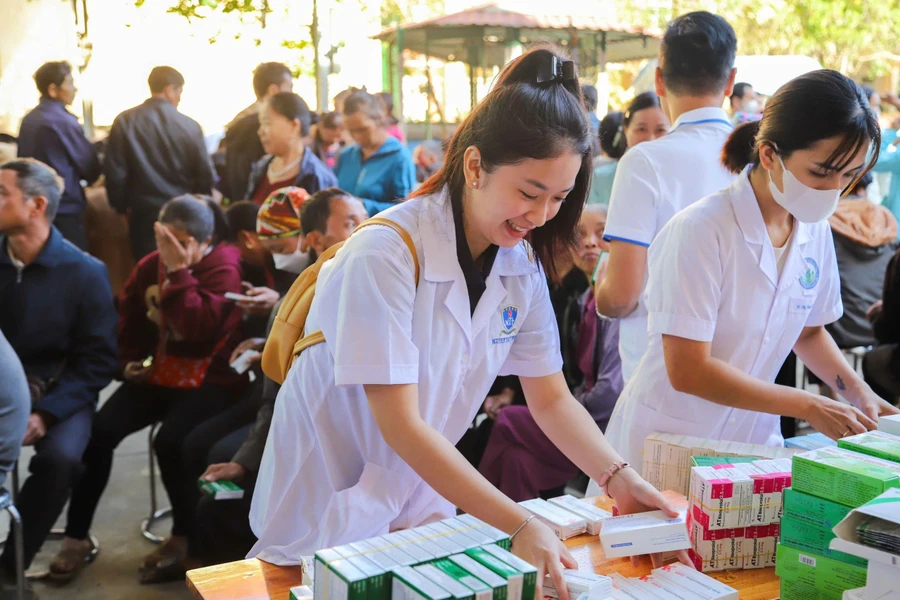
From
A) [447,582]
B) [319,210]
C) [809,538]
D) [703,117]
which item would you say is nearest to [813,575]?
[809,538]

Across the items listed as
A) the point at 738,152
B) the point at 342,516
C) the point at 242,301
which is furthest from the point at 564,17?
the point at 342,516

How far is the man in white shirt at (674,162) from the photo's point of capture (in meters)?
2.46

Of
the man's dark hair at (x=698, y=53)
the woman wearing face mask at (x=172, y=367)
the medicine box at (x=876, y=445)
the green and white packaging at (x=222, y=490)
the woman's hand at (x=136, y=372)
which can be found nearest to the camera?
the medicine box at (x=876, y=445)

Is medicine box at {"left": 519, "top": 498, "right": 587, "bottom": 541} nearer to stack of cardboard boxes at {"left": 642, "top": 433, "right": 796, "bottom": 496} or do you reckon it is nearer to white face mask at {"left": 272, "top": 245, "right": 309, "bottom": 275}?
stack of cardboard boxes at {"left": 642, "top": 433, "right": 796, "bottom": 496}

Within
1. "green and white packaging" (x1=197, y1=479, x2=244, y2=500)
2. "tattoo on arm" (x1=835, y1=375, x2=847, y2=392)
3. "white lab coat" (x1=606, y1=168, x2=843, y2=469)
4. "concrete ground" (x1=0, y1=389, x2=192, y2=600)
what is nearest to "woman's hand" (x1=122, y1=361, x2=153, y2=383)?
"concrete ground" (x1=0, y1=389, x2=192, y2=600)

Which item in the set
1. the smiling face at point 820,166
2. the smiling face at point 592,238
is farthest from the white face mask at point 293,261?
the smiling face at point 820,166

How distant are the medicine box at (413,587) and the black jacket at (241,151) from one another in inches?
184

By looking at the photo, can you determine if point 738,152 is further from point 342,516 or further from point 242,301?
point 242,301

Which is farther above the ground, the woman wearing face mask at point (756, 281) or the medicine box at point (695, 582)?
the woman wearing face mask at point (756, 281)

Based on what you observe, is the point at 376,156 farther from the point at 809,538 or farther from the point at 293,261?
the point at 809,538

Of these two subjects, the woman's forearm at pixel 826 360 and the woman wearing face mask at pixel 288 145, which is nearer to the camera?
the woman's forearm at pixel 826 360

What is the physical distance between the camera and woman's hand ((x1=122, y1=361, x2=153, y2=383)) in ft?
12.4

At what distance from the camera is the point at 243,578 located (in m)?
1.54

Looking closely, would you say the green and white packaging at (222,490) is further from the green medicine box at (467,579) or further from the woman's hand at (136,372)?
the green medicine box at (467,579)
